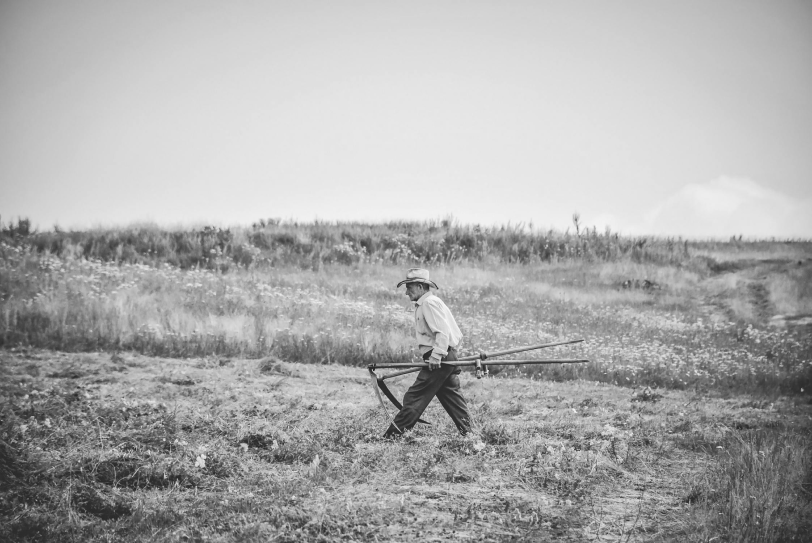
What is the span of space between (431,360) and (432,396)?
508 mm

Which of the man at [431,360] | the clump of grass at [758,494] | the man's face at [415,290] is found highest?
the man's face at [415,290]

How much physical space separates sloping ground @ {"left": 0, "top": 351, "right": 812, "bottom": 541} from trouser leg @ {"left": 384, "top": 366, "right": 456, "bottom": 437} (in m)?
0.35

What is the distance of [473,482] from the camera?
5.96 m

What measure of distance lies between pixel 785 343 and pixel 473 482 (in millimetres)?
13746

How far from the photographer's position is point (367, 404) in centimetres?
954

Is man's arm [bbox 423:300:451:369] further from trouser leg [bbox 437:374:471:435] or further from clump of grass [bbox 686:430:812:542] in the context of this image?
clump of grass [bbox 686:430:812:542]

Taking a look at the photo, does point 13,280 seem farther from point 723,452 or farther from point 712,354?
point 712,354

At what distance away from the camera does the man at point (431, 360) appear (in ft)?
23.5

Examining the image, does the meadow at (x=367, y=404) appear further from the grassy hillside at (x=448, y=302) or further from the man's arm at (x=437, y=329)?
the man's arm at (x=437, y=329)

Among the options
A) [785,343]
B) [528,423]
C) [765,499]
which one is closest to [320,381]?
[528,423]

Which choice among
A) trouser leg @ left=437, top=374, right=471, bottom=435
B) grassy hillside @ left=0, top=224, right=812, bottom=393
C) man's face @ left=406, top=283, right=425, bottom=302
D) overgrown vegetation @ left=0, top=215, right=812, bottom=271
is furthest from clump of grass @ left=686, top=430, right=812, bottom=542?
overgrown vegetation @ left=0, top=215, right=812, bottom=271

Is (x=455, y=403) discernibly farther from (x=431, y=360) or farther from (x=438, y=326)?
(x=438, y=326)

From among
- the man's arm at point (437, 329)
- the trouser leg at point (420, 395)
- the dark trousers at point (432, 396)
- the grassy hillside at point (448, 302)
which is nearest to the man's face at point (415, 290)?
the man's arm at point (437, 329)

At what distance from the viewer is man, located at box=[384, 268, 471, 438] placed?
7.15 meters
